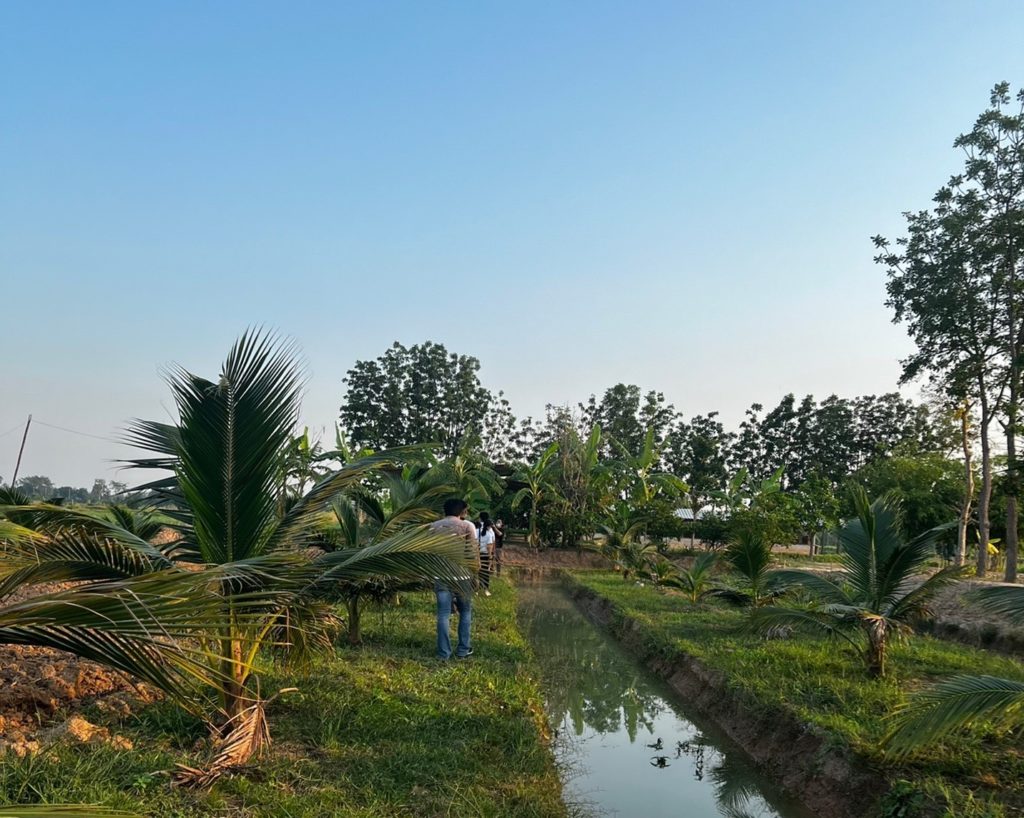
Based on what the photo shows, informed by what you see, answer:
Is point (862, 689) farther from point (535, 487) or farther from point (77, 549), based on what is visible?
point (535, 487)

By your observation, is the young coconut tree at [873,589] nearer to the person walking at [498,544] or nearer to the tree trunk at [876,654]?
the tree trunk at [876,654]

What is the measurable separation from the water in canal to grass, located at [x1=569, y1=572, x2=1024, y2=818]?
563mm

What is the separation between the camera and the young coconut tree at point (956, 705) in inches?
147

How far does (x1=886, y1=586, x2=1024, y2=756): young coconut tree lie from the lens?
3.74 meters

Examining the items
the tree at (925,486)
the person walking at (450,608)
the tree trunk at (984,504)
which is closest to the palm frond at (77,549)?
the person walking at (450,608)

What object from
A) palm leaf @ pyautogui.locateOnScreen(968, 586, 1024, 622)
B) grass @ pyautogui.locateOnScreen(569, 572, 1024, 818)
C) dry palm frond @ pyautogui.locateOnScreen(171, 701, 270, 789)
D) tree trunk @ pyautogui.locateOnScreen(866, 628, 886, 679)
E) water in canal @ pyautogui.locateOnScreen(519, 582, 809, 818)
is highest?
palm leaf @ pyautogui.locateOnScreen(968, 586, 1024, 622)

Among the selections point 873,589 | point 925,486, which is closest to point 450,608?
point 873,589

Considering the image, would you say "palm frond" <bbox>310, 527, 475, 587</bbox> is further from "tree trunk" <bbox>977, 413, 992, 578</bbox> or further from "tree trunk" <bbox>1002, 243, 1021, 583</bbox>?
"tree trunk" <bbox>977, 413, 992, 578</bbox>

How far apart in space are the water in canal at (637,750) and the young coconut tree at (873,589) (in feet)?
4.51

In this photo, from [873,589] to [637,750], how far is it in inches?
108

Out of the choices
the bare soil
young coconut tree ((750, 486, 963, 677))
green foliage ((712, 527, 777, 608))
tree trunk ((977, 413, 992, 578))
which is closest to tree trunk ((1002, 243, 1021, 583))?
tree trunk ((977, 413, 992, 578))

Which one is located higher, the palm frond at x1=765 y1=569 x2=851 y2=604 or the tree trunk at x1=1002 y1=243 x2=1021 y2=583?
the tree trunk at x1=1002 y1=243 x2=1021 y2=583

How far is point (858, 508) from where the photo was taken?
685 cm

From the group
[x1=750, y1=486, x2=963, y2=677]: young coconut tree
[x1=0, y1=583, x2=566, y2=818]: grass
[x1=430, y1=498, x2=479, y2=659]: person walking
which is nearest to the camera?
[x1=0, y1=583, x2=566, y2=818]: grass
